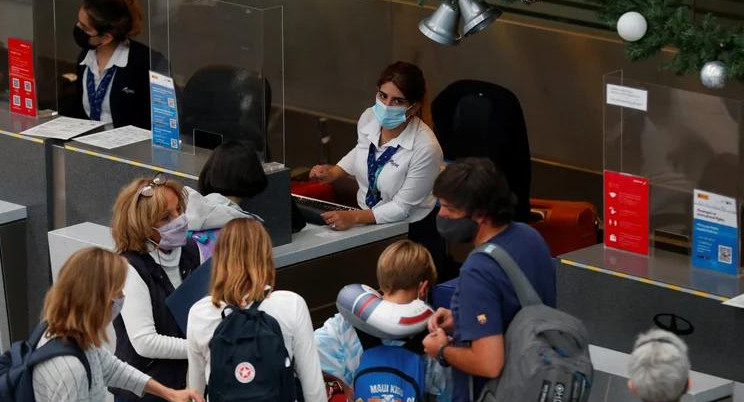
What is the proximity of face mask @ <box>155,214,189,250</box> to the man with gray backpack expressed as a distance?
1.12 metres

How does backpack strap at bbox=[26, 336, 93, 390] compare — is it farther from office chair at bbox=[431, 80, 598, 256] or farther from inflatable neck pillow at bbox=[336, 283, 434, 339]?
office chair at bbox=[431, 80, 598, 256]

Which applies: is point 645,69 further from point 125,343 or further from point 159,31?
point 125,343

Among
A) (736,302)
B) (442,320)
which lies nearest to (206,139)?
(442,320)

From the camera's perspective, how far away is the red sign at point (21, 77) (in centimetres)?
805

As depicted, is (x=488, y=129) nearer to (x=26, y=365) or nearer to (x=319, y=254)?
(x=319, y=254)

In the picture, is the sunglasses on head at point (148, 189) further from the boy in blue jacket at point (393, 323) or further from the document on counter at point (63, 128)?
the document on counter at point (63, 128)

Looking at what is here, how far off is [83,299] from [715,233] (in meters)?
2.68

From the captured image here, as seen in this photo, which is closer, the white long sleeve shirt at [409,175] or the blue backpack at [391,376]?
the blue backpack at [391,376]

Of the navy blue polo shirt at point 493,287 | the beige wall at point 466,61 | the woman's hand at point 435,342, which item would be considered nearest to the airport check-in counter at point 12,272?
the beige wall at point 466,61

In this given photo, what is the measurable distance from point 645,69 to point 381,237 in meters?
3.22

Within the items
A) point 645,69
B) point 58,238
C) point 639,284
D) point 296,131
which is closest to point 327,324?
point 639,284

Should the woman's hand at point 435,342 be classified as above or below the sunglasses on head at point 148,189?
below

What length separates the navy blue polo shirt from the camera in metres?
4.75

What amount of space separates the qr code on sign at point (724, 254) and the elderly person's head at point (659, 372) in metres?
1.73
